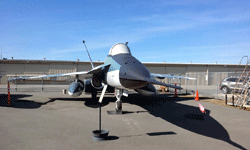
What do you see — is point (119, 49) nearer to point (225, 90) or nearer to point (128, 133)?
point (128, 133)

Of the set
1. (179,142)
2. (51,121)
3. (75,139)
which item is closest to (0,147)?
(75,139)

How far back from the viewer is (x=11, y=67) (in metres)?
35.0

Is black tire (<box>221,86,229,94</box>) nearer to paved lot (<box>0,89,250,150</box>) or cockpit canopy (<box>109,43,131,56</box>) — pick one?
paved lot (<box>0,89,250,150</box>)

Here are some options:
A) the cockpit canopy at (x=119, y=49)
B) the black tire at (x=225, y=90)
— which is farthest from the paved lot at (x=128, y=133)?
the black tire at (x=225, y=90)

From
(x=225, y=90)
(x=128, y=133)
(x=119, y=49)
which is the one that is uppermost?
(x=119, y=49)

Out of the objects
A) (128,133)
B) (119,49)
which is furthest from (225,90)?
(128,133)

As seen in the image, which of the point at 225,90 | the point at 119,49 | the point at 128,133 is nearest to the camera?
the point at 128,133

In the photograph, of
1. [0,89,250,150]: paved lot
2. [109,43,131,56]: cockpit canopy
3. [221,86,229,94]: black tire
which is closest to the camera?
[0,89,250,150]: paved lot

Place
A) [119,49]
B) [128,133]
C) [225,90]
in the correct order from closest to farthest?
[128,133]
[119,49]
[225,90]

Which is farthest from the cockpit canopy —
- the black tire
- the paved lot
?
the black tire

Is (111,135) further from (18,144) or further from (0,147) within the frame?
(0,147)

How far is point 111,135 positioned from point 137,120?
2.21 metres

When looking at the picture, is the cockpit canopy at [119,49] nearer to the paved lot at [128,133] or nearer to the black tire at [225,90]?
the paved lot at [128,133]

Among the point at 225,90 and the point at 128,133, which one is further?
the point at 225,90
